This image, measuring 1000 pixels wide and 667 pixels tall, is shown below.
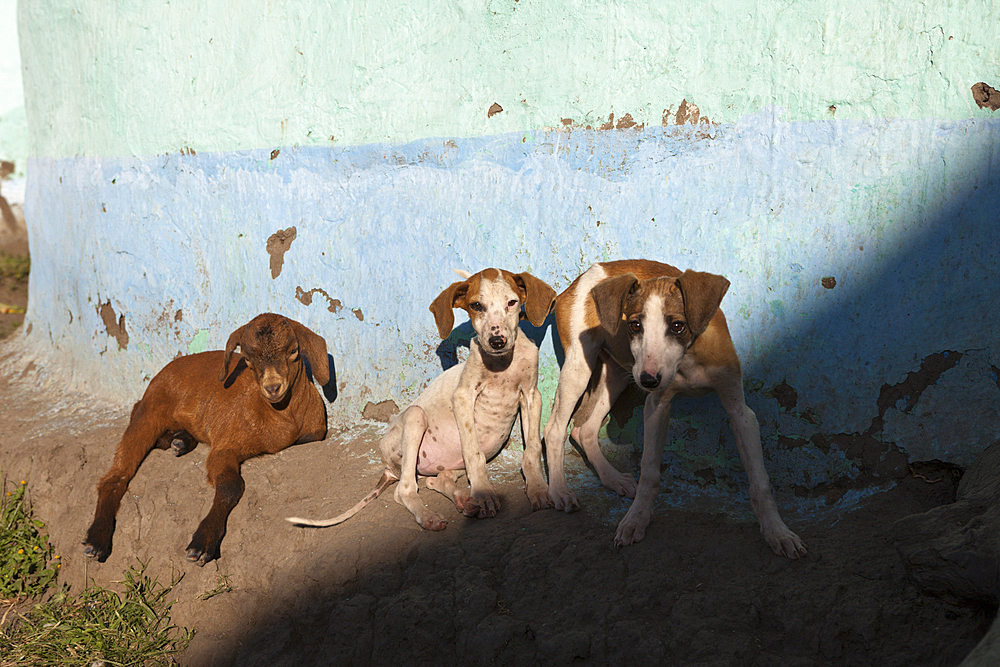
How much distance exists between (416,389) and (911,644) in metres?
3.10

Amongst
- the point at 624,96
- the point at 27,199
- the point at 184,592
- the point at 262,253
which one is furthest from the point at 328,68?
the point at 27,199

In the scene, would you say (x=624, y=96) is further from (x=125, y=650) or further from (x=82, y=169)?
(x=82, y=169)

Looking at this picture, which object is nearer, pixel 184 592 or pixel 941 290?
pixel 941 290

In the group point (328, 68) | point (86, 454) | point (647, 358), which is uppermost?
point (328, 68)

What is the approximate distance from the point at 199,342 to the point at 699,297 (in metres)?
4.16

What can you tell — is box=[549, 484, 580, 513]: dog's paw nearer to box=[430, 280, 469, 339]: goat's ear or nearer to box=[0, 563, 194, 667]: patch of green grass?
box=[430, 280, 469, 339]: goat's ear

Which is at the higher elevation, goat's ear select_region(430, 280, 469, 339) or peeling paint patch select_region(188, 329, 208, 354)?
goat's ear select_region(430, 280, 469, 339)

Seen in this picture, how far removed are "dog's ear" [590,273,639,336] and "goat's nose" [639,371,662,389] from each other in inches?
11.7

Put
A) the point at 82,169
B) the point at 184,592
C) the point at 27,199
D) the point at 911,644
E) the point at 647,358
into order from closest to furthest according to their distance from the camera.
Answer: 1. the point at 911,644
2. the point at 647,358
3. the point at 184,592
4. the point at 82,169
5. the point at 27,199

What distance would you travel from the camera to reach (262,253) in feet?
17.3

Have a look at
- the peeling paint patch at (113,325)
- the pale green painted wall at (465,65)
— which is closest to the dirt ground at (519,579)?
the peeling paint patch at (113,325)

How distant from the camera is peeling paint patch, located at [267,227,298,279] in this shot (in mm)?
5160

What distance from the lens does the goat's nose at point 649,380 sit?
115 inches

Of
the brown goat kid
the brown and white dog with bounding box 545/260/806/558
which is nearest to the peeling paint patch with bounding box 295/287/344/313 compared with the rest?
the brown goat kid
